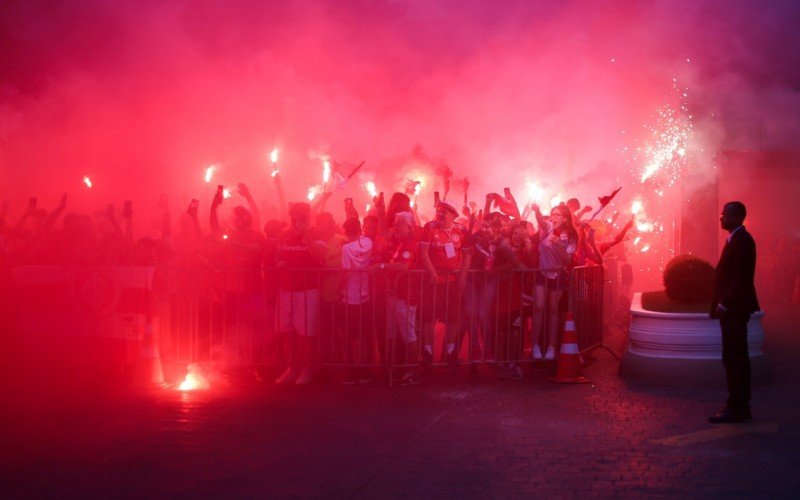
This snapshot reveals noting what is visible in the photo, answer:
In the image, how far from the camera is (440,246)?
7.83m

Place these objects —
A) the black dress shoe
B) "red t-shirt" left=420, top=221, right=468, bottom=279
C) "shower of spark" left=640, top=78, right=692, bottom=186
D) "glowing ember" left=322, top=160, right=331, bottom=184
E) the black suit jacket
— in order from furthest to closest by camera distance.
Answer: "shower of spark" left=640, top=78, right=692, bottom=186 → "glowing ember" left=322, top=160, right=331, bottom=184 → "red t-shirt" left=420, top=221, right=468, bottom=279 → the black suit jacket → the black dress shoe

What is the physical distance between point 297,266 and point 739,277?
4.03 m

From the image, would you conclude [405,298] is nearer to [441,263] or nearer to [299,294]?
[441,263]

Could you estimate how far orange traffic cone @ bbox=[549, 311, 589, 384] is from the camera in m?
7.59

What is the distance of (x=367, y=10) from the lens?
15641 mm

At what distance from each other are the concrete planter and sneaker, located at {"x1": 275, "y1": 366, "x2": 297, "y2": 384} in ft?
10.9

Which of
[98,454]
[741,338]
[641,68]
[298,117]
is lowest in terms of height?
[98,454]

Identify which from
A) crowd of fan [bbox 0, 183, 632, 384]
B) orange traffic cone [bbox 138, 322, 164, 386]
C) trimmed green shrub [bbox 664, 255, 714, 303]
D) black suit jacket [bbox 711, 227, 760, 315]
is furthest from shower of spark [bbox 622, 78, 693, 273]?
orange traffic cone [bbox 138, 322, 164, 386]

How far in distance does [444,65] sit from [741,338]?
10.6m

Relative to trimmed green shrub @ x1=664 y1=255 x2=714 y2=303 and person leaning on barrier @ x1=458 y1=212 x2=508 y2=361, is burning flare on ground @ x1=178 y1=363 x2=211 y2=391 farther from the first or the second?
trimmed green shrub @ x1=664 y1=255 x2=714 y2=303

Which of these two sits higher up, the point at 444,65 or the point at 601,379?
the point at 444,65

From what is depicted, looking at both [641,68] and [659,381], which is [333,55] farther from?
[659,381]

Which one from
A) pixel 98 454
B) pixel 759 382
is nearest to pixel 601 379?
pixel 759 382

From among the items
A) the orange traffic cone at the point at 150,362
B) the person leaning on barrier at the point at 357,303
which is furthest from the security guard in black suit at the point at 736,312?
the orange traffic cone at the point at 150,362
